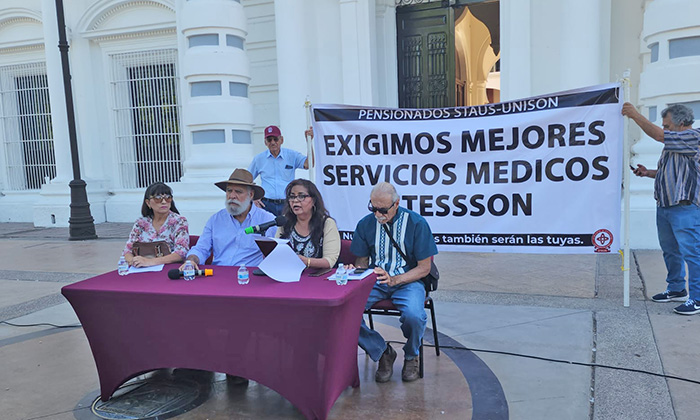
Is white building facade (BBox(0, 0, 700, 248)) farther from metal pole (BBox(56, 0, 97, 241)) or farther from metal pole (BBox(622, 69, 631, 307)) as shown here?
metal pole (BBox(56, 0, 97, 241))

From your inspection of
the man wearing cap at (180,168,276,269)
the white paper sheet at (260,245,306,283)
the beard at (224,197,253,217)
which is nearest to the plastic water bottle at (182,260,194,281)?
the white paper sheet at (260,245,306,283)

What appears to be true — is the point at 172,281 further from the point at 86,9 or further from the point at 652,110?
the point at 86,9

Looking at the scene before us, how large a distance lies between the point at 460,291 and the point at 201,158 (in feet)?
17.8

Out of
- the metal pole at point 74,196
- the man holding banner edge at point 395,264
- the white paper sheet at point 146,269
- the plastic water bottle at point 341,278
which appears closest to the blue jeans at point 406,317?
the man holding banner edge at point 395,264

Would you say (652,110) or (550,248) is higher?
(652,110)

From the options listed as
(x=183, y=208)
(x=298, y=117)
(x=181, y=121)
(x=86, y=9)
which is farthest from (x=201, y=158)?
(x=86, y=9)

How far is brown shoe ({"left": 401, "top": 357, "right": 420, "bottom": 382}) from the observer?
3564mm

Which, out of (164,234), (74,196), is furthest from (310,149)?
(74,196)

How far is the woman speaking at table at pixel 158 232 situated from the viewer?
14.0ft

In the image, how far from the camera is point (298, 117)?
369 inches

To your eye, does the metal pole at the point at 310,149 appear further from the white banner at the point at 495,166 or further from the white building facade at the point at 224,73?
the white building facade at the point at 224,73

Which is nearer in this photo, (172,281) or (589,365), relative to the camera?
(172,281)

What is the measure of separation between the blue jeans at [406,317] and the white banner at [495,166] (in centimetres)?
159

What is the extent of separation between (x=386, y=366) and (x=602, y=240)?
2467 millimetres
